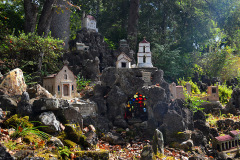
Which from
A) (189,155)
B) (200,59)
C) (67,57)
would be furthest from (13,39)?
(200,59)

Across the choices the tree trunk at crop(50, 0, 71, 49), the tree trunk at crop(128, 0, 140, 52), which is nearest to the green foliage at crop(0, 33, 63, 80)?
the tree trunk at crop(50, 0, 71, 49)

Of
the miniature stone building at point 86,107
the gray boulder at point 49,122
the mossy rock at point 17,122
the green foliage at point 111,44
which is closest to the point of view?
the mossy rock at point 17,122

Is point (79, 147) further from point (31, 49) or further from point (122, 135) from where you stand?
point (31, 49)

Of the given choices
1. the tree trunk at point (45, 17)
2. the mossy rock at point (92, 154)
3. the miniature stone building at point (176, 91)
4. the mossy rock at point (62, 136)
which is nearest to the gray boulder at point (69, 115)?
the mossy rock at point (62, 136)

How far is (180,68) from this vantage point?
1983 cm

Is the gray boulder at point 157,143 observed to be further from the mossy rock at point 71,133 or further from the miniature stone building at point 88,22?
the miniature stone building at point 88,22

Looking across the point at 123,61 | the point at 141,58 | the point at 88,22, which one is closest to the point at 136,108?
the point at 123,61

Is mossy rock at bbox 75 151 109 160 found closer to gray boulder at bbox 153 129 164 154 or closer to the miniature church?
gray boulder at bbox 153 129 164 154

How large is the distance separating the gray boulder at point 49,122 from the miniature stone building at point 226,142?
7.24 meters

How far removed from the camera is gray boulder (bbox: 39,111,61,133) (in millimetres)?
6047

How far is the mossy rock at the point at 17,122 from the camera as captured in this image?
5.64 metres

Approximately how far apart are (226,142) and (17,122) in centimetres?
910

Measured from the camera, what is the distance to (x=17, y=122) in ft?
18.8

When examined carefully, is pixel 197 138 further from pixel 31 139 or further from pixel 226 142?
pixel 31 139
